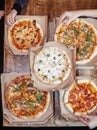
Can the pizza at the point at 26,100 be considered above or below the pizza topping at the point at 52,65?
below

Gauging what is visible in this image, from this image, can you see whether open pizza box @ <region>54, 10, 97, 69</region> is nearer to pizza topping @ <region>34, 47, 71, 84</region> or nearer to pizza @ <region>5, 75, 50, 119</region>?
pizza topping @ <region>34, 47, 71, 84</region>

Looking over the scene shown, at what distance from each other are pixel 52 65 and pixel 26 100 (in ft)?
0.92

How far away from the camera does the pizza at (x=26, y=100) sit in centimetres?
252

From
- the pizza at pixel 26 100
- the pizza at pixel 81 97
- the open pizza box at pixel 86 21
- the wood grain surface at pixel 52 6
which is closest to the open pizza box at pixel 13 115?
the pizza at pixel 26 100

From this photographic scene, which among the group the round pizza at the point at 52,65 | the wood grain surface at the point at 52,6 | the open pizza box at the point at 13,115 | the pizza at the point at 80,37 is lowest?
the open pizza box at the point at 13,115

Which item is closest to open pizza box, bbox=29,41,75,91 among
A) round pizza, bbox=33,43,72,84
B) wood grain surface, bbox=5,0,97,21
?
round pizza, bbox=33,43,72,84

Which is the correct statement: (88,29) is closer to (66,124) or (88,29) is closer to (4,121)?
(66,124)

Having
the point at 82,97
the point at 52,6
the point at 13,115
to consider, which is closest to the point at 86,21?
the point at 52,6

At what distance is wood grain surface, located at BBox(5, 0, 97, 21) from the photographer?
266 centimetres

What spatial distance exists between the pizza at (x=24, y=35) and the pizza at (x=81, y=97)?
0.37 m

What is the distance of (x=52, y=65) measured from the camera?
2467 mm

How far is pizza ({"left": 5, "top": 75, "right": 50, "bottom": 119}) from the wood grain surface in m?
0.46

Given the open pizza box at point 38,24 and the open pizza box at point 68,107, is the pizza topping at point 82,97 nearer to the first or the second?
the open pizza box at point 68,107

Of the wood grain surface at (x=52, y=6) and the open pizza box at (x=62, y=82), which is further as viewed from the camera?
the wood grain surface at (x=52, y=6)
